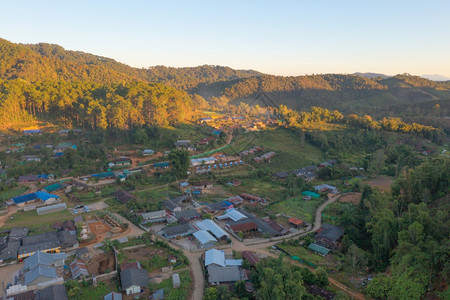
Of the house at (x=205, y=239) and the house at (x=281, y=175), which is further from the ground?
the house at (x=281, y=175)

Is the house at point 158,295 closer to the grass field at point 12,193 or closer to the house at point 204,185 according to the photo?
the house at point 204,185

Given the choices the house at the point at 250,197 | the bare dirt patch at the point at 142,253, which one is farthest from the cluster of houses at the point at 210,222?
the bare dirt patch at the point at 142,253

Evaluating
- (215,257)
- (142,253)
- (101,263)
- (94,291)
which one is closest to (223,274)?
(215,257)

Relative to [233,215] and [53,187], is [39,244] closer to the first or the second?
[53,187]

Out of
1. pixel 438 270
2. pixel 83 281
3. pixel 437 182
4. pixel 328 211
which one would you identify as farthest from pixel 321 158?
pixel 83 281

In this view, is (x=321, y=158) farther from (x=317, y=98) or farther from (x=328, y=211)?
(x=317, y=98)

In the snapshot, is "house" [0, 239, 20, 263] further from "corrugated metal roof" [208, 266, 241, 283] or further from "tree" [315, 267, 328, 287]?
"tree" [315, 267, 328, 287]
